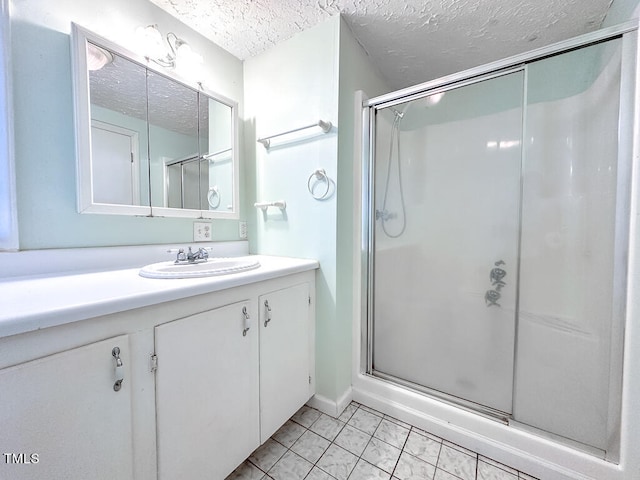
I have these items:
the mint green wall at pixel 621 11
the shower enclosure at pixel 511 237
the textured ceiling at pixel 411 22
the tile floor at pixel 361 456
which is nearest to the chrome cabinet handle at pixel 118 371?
the tile floor at pixel 361 456

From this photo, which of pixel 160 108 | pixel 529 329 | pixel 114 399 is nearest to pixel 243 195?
pixel 160 108

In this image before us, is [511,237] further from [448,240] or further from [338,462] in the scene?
[338,462]

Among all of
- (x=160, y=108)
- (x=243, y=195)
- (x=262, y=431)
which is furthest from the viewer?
(x=243, y=195)

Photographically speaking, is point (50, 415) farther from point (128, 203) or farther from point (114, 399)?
point (128, 203)

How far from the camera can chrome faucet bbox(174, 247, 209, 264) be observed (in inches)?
45.8

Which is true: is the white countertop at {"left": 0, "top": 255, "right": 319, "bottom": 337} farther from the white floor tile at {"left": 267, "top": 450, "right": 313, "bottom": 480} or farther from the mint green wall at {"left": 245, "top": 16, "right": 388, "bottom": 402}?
the white floor tile at {"left": 267, "top": 450, "right": 313, "bottom": 480}

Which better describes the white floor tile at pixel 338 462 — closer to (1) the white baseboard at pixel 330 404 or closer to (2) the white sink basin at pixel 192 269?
(1) the white baseboard at pixel 330 404

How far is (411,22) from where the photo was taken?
1.31m

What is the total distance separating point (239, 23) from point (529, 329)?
7.30 feet

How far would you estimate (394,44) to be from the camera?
148 cm

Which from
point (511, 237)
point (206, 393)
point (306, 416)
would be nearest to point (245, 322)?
point (206, 393)

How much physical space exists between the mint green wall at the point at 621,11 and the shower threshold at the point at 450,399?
1.70m

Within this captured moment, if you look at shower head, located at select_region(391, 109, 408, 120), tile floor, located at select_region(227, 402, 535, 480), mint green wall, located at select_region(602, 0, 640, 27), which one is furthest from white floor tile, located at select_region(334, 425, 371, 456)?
mint green wall, located at select_region(602, 0, 640, 27)

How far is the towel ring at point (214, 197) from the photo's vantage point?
1453mm
